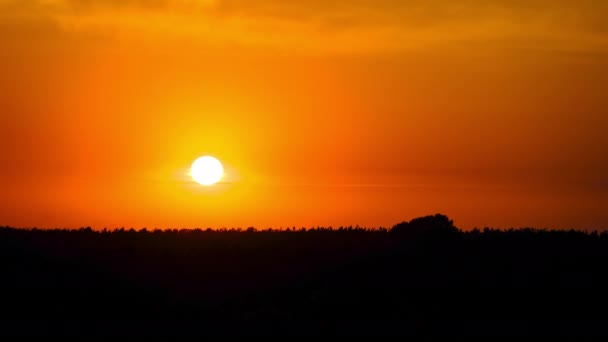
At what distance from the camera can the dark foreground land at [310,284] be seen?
29656 millimetres

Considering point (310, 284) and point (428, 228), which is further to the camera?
point (428, 228)

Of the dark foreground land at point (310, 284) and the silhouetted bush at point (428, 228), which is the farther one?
the silhouetted bush at point (428, 228)

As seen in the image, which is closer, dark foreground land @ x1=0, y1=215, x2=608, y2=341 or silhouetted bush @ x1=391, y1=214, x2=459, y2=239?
dark foreground land @ x1=0, y1=215, x2=608, y2=341

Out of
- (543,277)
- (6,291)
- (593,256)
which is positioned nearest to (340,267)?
(543,277)

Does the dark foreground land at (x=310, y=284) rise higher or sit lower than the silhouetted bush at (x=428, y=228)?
lower

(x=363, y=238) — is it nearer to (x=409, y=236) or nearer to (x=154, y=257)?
(x=409, y=236)

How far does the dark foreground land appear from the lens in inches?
1168

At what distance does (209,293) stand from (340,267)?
490cm

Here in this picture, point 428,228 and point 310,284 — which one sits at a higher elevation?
point 428,228

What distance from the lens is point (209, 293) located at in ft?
115

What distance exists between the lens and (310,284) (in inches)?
1282

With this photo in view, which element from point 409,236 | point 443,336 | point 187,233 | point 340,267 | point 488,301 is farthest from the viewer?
point 187,233

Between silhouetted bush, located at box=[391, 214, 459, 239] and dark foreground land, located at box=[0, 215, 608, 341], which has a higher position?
silhouetted bush, located at box=[391, 214, 459, 239]

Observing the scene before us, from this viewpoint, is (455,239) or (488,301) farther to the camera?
(455,239)
